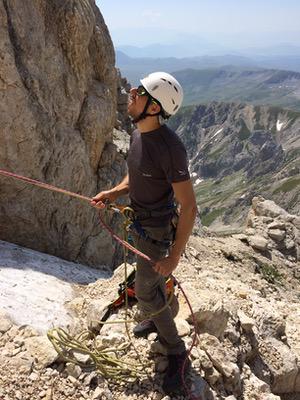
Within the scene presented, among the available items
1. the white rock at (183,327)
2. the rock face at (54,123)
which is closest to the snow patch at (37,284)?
the rock face at (54,123)

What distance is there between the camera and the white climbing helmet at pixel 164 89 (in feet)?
21.3

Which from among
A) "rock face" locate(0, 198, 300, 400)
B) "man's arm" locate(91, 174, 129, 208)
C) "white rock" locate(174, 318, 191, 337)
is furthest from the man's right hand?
"white rock" locate(174, 318, 191, 337)

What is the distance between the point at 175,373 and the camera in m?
7.74

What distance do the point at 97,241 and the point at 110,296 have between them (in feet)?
25.6

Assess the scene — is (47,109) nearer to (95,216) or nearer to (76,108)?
(76,108)

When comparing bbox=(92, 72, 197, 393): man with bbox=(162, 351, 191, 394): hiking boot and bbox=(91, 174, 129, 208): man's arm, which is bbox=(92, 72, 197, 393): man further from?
bbox=(91, 174, 129, 208): man's arm

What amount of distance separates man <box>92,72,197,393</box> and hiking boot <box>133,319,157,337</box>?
74cm

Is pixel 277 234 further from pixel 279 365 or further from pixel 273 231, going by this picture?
pixel 279 365

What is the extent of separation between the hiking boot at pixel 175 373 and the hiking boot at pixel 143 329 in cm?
96

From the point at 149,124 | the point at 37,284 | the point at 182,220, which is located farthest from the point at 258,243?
the point at 149,124

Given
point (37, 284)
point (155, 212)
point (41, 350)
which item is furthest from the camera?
point (37, 284)

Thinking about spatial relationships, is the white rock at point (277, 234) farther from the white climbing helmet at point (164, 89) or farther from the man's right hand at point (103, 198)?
the white climbing helmet at point (164, 89)

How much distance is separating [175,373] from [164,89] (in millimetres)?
4878

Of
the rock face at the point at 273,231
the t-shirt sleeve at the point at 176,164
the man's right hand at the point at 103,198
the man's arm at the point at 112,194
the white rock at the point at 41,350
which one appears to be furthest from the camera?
the rock face at the point at 273,231
